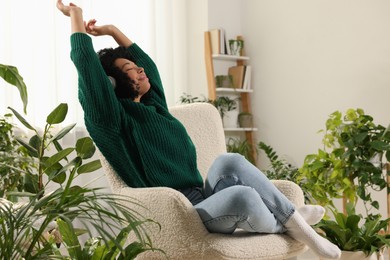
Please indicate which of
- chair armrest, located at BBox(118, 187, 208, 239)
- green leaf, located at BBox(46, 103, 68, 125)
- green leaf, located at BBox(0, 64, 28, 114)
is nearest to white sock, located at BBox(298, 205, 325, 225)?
chair armrest, located at BBox(118, 187, 208, 239)

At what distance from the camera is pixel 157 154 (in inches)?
107

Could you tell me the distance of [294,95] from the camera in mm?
5180

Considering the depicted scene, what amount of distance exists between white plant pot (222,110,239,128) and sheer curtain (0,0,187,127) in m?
0.47

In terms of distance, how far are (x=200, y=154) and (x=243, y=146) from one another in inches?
85.3

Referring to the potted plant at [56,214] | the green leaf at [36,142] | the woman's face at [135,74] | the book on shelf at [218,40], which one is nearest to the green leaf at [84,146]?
the potted plant at [56,214]

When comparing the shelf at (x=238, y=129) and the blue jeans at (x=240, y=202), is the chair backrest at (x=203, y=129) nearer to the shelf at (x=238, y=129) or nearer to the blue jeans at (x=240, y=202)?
the blue jeans at (x=240, y=202)

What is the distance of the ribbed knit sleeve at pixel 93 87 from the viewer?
2604 mm

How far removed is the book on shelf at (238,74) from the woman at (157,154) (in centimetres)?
239

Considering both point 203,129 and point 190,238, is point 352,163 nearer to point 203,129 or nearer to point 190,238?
point 203,129

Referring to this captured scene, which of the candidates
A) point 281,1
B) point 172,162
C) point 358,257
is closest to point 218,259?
point 172,162

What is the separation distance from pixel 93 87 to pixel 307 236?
0.96m

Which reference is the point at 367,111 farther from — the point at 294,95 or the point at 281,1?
the point at 281,1

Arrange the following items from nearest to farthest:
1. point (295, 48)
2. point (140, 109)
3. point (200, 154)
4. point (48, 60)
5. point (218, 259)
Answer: point (218, 259), point (140, 109), point (200, 154), point (48, 60), point (295, 48)

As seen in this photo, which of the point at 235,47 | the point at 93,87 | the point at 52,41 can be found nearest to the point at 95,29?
the point at 93,87
